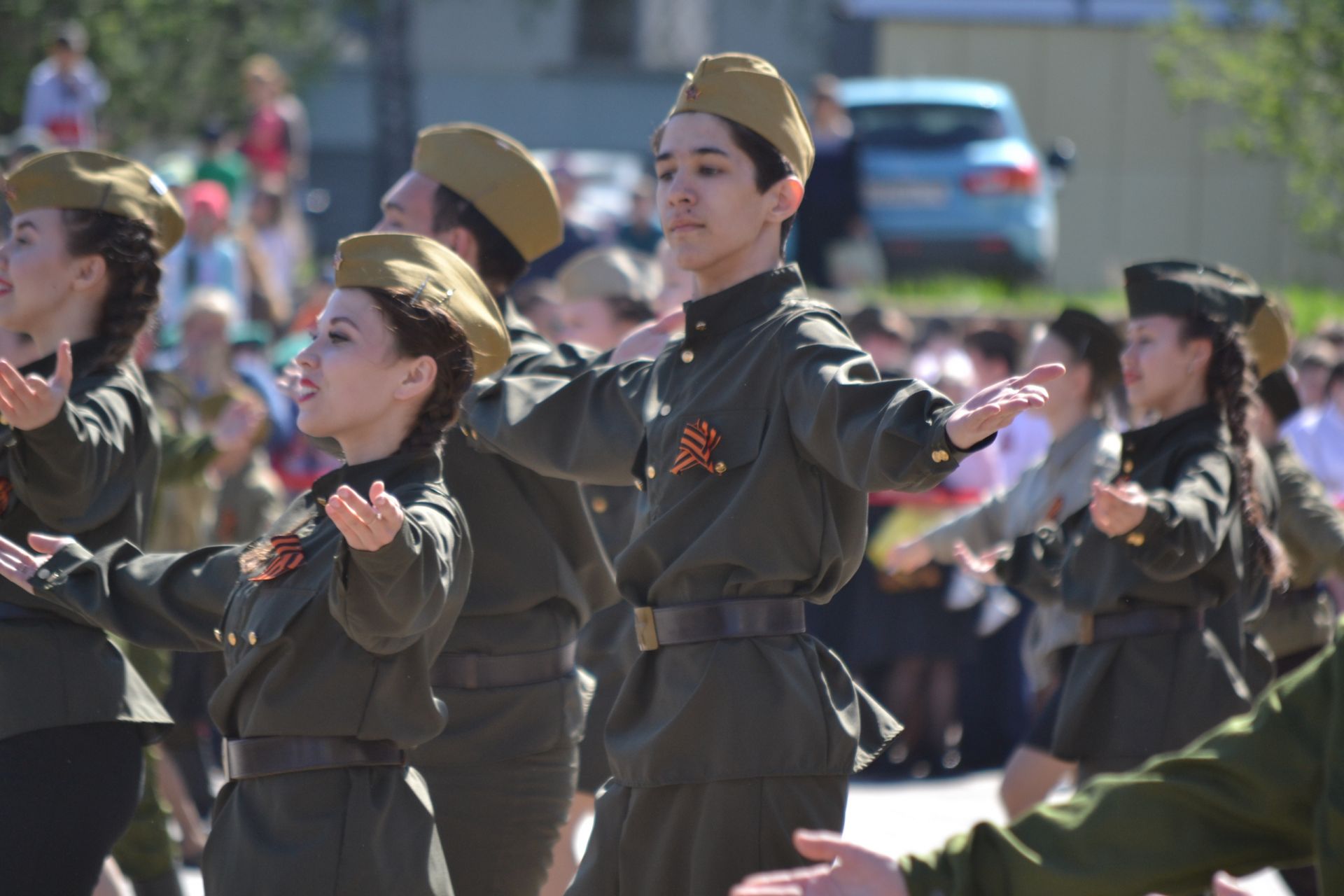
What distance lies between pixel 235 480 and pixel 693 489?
474 cm

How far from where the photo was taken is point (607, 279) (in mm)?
7094

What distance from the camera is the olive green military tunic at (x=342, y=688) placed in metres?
3.33

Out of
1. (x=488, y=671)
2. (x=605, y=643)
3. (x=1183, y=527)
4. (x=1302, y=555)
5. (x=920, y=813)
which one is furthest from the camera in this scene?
(x=920, y=813)

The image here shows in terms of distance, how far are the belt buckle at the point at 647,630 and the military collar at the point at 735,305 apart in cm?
55

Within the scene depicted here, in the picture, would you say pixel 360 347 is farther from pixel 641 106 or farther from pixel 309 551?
pixel 641 106

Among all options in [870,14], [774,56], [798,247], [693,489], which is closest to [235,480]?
[693,489]

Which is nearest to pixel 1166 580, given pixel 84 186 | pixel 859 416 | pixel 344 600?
pixel 859 416

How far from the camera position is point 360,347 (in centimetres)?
362

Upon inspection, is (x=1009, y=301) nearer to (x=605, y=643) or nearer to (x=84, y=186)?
(x=605, y=643)

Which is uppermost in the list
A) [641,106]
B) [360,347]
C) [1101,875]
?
[360,347]

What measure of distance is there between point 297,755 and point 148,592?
587 mm

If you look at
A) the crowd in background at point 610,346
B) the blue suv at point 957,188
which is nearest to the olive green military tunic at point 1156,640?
the crowd in background at point 610,346

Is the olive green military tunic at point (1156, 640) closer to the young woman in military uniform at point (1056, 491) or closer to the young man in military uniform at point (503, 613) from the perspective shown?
the young woman in military uniform at point (1056, 491)

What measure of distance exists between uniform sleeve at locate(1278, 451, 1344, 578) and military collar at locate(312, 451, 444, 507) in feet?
11.8
